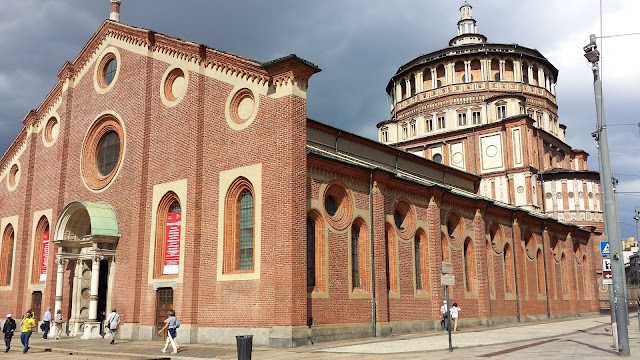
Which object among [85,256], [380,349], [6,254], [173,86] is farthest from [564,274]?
[6,254]

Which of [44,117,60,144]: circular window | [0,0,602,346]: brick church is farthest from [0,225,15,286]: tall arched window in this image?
[44,117,60,144]: circular window

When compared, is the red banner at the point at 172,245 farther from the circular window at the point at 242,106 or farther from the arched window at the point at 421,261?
the arched window at the point at 421,261

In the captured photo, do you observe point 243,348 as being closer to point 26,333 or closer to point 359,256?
point 26,333

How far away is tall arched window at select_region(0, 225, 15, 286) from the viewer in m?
33.7

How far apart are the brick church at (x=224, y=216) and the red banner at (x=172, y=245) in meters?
0.08

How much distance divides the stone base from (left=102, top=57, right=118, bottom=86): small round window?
12.2 m

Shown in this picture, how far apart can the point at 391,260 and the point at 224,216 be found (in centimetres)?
888

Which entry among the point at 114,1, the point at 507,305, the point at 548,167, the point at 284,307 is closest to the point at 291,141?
the point at 284,307

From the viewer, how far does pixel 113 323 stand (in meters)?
23.5

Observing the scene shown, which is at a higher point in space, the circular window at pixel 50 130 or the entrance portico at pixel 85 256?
the circular window at pixel 50 130

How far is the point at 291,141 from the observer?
840 inches

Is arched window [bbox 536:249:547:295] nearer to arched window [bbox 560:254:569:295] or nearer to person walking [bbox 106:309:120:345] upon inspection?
arched window [bbox 560:254:569:295]

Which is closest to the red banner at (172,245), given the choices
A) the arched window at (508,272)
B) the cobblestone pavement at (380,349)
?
the cobblestone pavement at (380,349)

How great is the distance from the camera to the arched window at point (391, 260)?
1073 inches
